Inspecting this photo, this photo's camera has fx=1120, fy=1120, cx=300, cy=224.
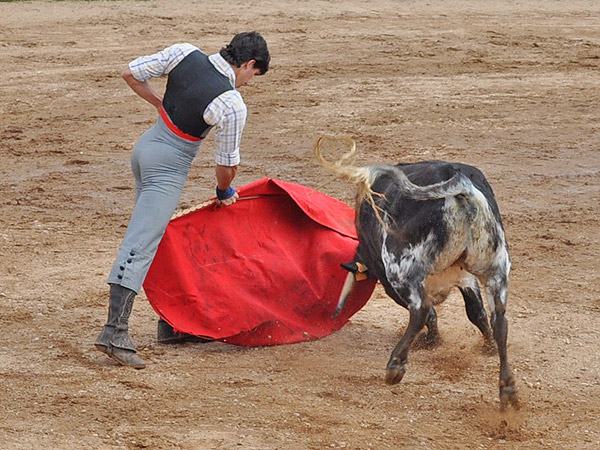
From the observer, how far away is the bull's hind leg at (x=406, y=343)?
17.2 ft

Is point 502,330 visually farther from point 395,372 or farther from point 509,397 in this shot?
point 395,372

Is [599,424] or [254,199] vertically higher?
[254,199]

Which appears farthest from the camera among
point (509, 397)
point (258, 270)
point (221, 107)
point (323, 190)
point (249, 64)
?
point (323, 190)

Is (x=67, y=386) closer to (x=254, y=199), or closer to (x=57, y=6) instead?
(x=254, y=199)

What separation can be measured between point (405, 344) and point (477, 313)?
1032mm

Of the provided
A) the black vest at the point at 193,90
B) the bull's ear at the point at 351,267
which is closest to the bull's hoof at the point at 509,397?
the bull's ear at the point at 351,267

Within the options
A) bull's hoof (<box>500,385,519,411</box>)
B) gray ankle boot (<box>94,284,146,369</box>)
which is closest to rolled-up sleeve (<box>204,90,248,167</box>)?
gray ankle boot (<box>94,284,146,369</box>)

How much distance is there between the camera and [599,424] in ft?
17.4

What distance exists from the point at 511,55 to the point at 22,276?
26.5ft

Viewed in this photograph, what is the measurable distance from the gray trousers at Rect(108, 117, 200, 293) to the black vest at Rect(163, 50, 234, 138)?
114 millimetres

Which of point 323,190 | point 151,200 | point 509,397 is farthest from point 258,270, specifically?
point 323,190

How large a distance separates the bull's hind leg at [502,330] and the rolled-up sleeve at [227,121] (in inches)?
56.5

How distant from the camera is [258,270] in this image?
6.36 meters

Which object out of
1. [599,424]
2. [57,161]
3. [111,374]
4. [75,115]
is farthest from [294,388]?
[75,115]
